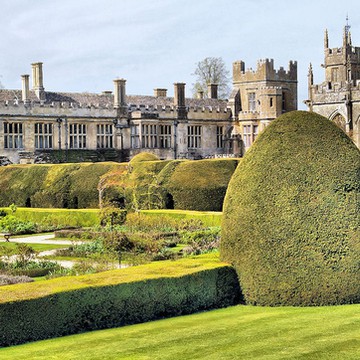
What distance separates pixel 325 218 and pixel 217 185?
15.4 m

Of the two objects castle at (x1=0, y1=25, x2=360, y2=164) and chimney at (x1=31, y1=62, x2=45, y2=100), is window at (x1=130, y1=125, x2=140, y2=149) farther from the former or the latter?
chimney at (x1=31, y1=62, x2=45, y2=100)

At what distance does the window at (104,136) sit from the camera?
157ft

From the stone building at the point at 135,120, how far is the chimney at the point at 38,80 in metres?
0.05

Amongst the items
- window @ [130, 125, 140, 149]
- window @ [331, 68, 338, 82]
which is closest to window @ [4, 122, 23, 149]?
window @ [130, 125, 140, 149]

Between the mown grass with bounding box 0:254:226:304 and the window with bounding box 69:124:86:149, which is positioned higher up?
the window with bounding box 69:124:86:149

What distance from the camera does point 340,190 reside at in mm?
13734

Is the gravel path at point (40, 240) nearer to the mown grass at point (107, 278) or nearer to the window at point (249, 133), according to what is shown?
the mown grass at point (107, 278)

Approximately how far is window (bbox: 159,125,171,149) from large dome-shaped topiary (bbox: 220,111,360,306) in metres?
35.8

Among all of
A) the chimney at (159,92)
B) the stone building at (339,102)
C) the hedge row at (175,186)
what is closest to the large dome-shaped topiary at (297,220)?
the hedge row at (175,186)

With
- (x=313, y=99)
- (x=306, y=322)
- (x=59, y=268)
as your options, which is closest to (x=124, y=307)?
(x=306, y=322)

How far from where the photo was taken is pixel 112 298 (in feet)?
40.8

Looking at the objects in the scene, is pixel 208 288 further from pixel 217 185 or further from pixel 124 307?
pixel 217 185

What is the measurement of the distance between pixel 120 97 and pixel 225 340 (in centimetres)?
3839

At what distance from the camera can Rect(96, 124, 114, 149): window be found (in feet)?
157
